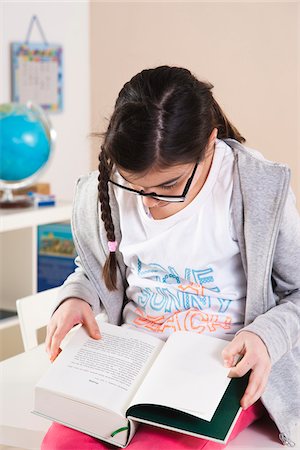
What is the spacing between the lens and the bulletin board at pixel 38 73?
10.2 ft

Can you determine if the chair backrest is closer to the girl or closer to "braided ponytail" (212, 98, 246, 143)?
the girl

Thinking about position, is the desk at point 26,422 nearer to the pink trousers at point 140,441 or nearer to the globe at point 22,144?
the pink trousers at point 140,441

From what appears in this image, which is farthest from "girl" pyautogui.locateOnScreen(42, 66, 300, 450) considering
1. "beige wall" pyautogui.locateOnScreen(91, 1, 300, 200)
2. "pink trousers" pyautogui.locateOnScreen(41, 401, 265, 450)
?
"beige wall" pyautogui.locateOnScreen(91, 1, 300, 200)

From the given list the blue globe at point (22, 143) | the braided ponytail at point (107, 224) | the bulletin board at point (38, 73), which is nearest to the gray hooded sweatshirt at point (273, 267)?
the braided ponytail at point (107, 224)

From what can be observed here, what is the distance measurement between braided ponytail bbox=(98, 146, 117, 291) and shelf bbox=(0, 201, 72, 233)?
107 cm

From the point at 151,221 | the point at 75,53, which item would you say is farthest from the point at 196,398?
the point at 75,53

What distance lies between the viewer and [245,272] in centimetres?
114

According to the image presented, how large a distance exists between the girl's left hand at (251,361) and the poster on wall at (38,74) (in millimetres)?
2371

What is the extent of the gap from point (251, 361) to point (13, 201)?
1.58m

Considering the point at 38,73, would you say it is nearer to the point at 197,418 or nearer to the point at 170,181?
the point at 170,181

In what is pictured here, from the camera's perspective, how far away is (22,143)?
2.24 m

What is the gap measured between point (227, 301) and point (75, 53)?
251cm

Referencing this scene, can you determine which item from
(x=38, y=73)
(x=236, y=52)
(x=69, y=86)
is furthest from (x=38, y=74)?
(x=236, y=52)

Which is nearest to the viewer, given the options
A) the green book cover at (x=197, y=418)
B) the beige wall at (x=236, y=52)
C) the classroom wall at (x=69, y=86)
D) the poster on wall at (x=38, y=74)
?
the green book cover at (x=197, y=418)
